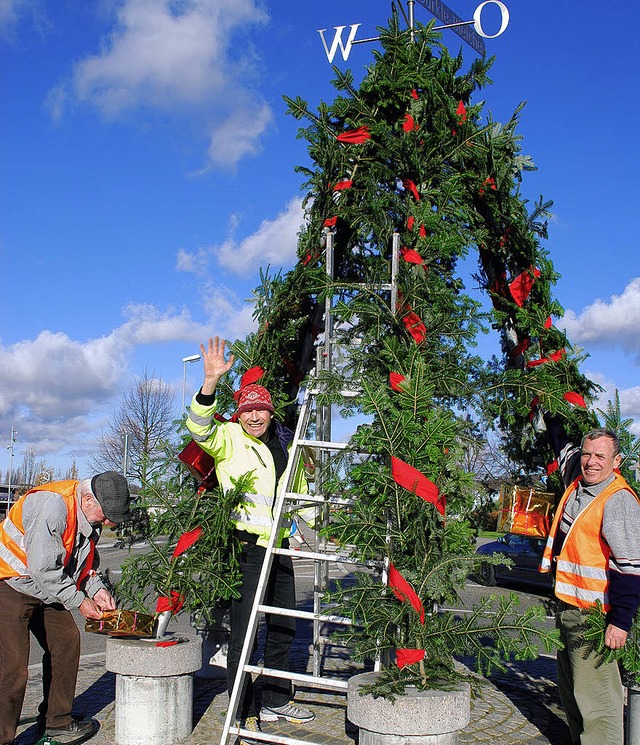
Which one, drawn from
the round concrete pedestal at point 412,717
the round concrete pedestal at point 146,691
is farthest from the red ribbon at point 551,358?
the round concrete pedestal at point 146,691

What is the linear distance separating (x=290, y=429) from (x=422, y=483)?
1.94 m

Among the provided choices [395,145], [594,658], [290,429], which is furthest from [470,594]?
[395,145]

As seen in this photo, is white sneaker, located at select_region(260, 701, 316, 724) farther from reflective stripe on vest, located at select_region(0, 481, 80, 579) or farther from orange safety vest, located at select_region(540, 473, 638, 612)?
orange safety vest, located at select_region(540, 473, 638, 612)

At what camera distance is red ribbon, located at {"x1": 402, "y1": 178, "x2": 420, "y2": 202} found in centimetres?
477

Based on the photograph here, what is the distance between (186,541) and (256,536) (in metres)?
0.46

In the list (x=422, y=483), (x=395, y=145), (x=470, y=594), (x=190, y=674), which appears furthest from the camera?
(x=470, y=594)

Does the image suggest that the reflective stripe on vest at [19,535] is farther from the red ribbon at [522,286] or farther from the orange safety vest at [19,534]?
the red ribbon at [522,286]

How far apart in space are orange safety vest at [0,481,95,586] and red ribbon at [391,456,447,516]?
2.04 m

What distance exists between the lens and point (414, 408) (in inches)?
154

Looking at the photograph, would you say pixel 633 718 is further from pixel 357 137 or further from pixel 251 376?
Answer: pixel 357 137

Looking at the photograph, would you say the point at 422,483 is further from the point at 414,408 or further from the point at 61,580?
the point at 61,580

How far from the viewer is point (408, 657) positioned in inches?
143

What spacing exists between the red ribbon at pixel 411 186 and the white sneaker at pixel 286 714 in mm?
3574

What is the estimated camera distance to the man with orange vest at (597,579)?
3.76 meters
